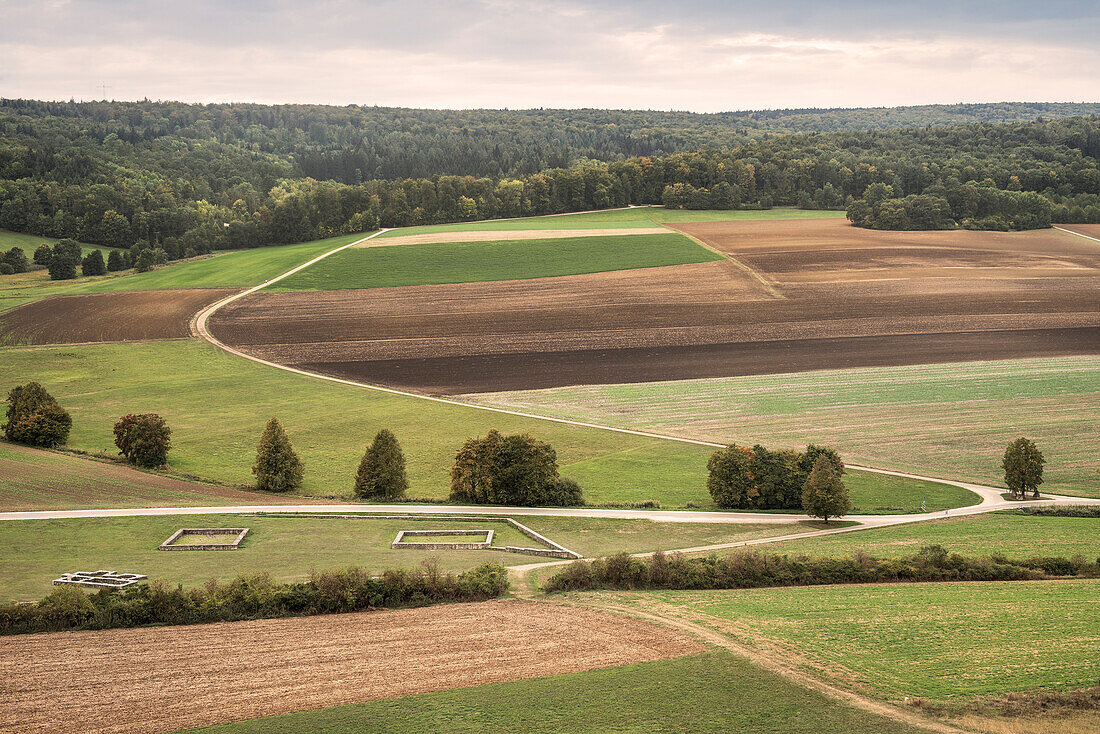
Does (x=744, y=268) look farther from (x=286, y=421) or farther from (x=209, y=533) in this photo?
(x=209, y=533)

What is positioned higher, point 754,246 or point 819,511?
point 754,246

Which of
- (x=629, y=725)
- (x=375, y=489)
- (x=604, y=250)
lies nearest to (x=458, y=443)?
(x=375, y=489)

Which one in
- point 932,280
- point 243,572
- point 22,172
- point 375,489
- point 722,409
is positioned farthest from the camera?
point 22,172

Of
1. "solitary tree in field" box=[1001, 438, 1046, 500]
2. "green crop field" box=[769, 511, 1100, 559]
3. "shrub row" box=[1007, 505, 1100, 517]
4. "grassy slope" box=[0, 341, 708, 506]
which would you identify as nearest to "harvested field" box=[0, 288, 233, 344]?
"grassy slope" box=[0, 341, 708, 506]

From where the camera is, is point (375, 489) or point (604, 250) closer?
point (375, 489)

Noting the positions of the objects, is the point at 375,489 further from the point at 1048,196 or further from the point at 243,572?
the point at 1048,196

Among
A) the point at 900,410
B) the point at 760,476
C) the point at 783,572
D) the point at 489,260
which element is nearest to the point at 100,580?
the point at 783,572
